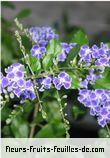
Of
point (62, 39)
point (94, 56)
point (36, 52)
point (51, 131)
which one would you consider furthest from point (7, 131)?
point (62, 39)

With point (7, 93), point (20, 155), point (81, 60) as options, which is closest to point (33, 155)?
point (20, 155)

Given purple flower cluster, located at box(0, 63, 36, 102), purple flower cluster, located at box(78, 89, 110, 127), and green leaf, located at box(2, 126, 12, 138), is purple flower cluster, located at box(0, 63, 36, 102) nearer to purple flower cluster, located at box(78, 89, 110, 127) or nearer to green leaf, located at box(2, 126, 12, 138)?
purple flower cluster, located at box(78, 89, 110, 127)

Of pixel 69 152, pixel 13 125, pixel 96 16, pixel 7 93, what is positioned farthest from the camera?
pixel 96 16

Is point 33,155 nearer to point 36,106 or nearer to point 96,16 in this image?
point 36,106

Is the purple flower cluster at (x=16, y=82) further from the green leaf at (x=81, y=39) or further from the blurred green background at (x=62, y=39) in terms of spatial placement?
the green leaf at (x=81, y=39)

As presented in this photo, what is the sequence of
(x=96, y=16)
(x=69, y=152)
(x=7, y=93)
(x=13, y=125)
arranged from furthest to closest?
(x=96, y=16)
(x=13, y=125)
(x=69, y=152)
(x=7, y=93)

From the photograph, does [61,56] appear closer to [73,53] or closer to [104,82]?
[73,53]
